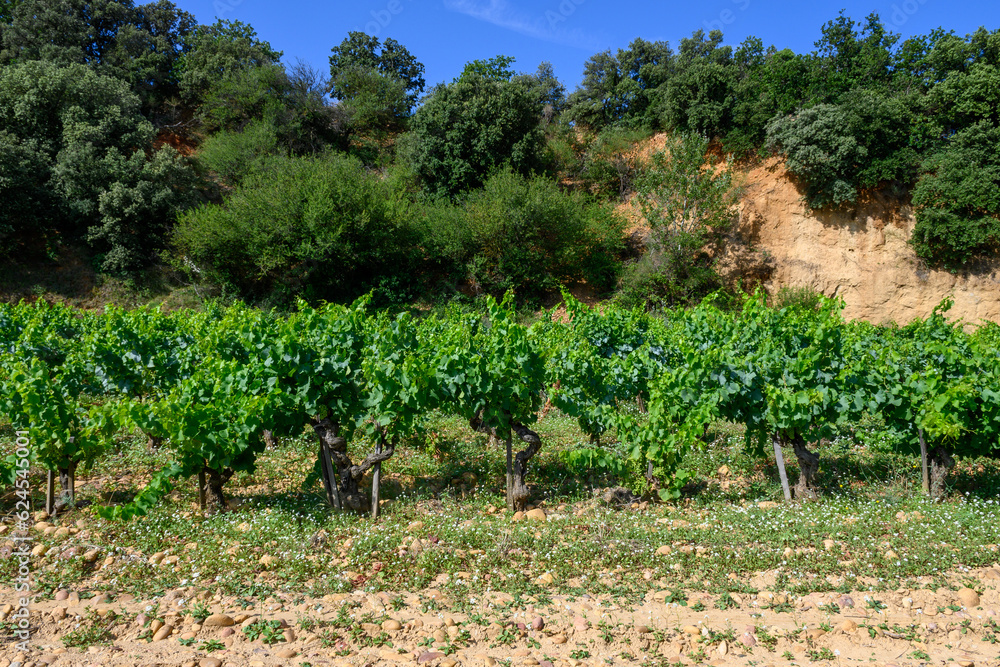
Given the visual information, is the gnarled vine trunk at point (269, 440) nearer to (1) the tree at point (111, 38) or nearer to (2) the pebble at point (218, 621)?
(2) the pebble at point (218, 621)

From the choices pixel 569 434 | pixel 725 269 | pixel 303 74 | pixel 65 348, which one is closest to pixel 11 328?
pixel 65 348

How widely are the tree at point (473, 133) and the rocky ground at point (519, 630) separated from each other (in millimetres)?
19870

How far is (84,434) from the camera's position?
5625mm

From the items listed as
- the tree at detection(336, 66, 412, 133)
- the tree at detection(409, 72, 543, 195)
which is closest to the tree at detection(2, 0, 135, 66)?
the tree at detection(336, 66, 412, 133)

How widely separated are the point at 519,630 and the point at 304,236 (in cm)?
1667

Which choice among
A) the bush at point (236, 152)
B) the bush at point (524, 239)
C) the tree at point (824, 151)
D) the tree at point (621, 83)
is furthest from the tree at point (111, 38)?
the tree at point (824, 151)

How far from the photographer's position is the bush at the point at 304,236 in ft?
61.1

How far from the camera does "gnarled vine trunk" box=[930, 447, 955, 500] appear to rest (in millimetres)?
6121

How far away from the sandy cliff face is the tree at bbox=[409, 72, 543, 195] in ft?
28.0

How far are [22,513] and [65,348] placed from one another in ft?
14.9

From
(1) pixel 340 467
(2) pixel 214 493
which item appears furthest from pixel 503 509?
(2) pixel 214 493

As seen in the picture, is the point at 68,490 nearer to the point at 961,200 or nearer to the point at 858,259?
the point at 858,259

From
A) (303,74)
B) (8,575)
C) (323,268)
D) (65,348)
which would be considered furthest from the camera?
(303,74)

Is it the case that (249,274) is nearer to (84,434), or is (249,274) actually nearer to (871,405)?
(84,434)
